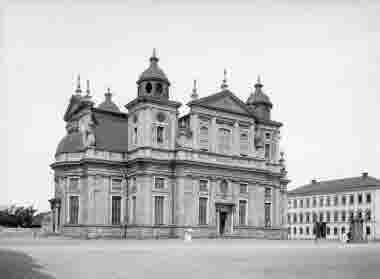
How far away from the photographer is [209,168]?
49.1 m

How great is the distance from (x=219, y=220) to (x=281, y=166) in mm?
12367

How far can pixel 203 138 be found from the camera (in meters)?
50.0

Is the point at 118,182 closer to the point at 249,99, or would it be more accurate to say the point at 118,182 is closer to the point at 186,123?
the point at 186,123

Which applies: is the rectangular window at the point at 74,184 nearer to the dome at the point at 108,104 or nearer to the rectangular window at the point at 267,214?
the dome at the point at 108,104

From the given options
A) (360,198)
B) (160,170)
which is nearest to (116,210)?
(160,170)

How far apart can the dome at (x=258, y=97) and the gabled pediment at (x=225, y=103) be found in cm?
596

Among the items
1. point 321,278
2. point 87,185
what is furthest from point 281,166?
point 321,278

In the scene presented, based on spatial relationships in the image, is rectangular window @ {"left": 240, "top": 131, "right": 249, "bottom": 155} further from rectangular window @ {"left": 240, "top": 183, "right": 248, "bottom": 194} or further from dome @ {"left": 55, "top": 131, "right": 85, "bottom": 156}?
dome @ {"left": 55, "top": 131, "right": 85, "bottom": 156}

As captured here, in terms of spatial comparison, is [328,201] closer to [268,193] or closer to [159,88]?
[268,193]

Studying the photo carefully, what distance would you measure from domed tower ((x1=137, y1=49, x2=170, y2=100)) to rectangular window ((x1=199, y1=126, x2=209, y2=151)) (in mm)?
4958

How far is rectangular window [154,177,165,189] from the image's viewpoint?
47.0 m

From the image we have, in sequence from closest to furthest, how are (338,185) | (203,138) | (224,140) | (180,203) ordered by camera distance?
1. (180,203)
2. (203,138)
3. (224,140)
4. (338,185)

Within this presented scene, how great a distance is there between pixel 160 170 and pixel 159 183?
1.30 m

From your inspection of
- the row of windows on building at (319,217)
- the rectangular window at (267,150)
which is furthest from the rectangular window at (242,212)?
the row of windows on building at (319,217)
